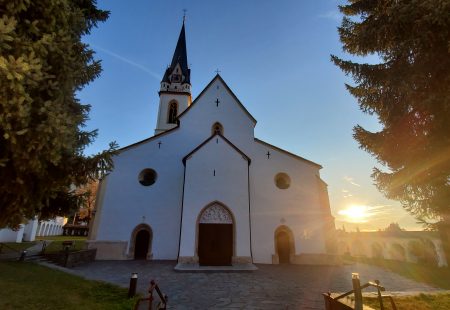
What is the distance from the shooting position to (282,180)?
18094 mm

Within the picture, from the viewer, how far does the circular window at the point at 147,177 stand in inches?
679

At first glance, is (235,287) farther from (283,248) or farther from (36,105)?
(283,248)

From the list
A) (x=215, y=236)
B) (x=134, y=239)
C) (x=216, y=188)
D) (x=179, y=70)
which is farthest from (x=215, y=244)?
(x=179, y=70)

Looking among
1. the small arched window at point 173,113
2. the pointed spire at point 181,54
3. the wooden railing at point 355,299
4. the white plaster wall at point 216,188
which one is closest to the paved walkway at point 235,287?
the wooden railing at point 355,299

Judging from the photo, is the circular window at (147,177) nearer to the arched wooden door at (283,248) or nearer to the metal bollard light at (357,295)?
the arched wooden door at (283,248)

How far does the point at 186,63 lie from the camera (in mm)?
32375

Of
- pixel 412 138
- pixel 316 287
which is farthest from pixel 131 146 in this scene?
pixel 412 138

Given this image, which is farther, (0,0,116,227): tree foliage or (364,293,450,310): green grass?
(364,293,450,310): green grass

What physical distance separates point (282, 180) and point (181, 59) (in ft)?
74.6

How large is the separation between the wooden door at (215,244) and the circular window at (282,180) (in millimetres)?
5428

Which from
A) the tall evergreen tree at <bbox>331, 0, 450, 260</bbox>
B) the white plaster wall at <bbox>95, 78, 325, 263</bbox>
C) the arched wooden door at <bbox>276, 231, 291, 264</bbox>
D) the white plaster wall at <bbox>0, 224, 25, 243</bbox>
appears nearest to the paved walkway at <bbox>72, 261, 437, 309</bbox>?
the white plaster wall at <bbox>95, 78, 325, 263</bbox>

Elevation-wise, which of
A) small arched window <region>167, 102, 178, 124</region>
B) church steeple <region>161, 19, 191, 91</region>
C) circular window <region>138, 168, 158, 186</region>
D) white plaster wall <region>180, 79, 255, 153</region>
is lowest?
circular window <region>138, 168, 158, 186</region>

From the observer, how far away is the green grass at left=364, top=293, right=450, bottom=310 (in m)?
5.98

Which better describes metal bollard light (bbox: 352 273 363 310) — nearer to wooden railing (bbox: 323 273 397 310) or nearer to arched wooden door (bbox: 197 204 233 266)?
wooden railing (bbox: 323 273 397 310)
